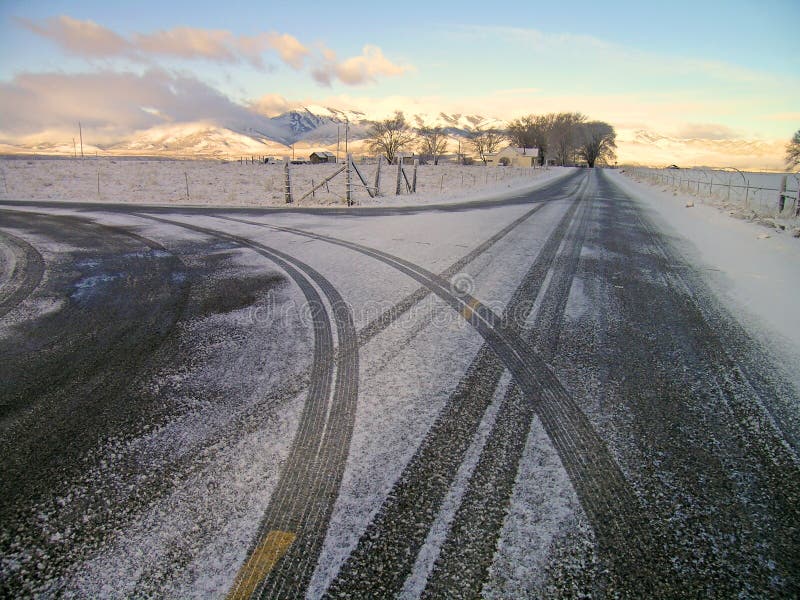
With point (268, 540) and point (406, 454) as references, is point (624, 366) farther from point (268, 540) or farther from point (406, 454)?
point (268, 540)

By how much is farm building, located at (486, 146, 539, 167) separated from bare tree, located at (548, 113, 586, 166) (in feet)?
73.9

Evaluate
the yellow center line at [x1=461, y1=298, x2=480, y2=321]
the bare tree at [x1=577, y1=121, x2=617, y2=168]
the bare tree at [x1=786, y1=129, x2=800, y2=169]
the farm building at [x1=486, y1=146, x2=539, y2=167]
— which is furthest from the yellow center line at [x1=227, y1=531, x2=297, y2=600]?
the bare tree at [x1=577, y1=121, x2=617, y2=168]

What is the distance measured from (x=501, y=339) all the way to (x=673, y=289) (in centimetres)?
344

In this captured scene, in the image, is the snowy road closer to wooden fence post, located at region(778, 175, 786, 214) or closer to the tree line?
wooden fence post, located at region(778, 175, 786, 214)

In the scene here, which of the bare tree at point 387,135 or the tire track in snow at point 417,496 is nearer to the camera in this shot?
the tire track in snow at point 417,496

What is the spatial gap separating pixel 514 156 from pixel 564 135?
112ft

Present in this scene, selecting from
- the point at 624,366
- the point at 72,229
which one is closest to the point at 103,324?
the point at 624,366

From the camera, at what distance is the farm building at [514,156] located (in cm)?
11238

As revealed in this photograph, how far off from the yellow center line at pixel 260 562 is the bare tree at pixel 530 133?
135714 mm

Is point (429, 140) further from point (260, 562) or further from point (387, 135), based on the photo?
point (260, 562)

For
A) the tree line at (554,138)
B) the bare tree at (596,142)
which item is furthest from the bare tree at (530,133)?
the bare tree at (596,142)

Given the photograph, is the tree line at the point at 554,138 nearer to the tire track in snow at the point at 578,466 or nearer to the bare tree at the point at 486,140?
the bare tree at the point at 486,140

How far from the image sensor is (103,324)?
4.52m

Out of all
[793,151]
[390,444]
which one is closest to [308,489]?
[390,444]
